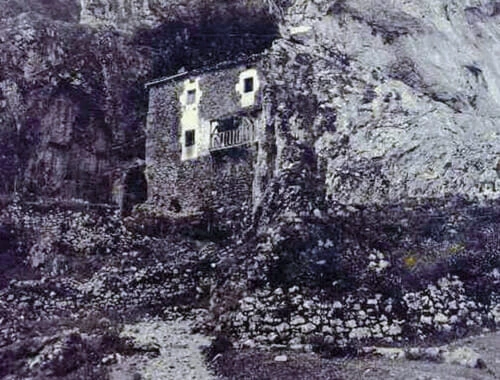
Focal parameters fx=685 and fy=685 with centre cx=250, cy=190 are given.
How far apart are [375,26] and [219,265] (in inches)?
723

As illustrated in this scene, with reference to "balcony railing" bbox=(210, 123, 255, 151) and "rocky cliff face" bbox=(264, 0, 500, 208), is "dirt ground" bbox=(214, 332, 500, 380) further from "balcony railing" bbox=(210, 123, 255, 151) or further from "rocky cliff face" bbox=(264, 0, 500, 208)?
"balcony railing" bbox=(210, 123, 255, 151)

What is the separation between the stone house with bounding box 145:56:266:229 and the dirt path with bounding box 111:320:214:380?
734cm

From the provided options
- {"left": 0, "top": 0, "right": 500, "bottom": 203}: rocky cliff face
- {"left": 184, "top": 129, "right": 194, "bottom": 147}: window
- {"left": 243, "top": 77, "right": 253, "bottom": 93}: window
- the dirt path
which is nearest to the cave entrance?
{"left": 0, "top": 0, "right": 500, "bottom": 203}: rocky cliff face

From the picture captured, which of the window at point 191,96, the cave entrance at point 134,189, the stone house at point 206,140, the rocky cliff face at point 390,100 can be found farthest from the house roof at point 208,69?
the cave entrance at point 134,189

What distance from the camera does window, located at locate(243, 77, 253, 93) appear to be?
34.4m

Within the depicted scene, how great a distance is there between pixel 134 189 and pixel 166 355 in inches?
497

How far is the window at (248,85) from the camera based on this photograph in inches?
1355

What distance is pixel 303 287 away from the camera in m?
27.1

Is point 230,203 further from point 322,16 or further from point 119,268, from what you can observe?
point 322,16

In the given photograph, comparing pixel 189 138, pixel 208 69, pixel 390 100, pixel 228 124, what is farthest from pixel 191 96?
pixel 390 100

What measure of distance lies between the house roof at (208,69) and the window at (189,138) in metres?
3.20

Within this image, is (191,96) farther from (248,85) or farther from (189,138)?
(248,85)

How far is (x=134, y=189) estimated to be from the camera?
3559 cm

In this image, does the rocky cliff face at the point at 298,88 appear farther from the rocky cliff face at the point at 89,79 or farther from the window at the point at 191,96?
the window at the point at 191,96
